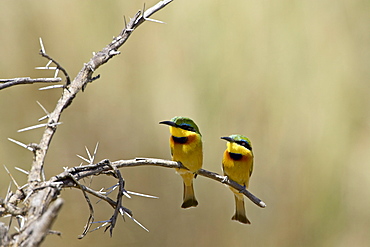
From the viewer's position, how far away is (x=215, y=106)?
3807mm

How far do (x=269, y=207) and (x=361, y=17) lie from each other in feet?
5.50

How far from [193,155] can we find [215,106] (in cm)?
134

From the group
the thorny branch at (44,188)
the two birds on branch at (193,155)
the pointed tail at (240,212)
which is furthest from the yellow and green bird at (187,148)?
the thorny branch at (44,188)

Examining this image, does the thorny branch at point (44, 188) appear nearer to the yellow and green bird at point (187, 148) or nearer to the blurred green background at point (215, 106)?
the yellow and green bird at point (187, 148)

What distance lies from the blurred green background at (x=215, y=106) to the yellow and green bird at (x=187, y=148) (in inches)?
40.1

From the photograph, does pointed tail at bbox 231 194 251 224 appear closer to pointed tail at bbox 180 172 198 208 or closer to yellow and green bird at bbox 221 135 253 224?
yellow and green bird at bbox 221 135 253 224

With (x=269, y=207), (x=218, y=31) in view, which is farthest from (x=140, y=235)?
(x=218, y=31)

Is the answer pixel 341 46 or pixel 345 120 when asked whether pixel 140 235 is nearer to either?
pixel 345 120

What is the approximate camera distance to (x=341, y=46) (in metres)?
4.11

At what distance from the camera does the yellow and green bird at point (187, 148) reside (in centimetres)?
250

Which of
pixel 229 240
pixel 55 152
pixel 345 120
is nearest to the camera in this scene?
pixel 55 152

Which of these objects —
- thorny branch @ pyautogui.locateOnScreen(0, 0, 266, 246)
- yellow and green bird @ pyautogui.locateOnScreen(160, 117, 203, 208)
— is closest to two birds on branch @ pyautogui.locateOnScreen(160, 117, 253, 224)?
yellow and green bird @ pyautogui.locateOnScreen(160, 117, 203, 208)

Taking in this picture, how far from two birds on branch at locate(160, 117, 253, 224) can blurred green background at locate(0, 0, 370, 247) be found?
86cm

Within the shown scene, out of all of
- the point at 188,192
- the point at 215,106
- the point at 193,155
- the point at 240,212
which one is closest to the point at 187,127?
the point at 193,155
